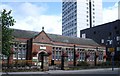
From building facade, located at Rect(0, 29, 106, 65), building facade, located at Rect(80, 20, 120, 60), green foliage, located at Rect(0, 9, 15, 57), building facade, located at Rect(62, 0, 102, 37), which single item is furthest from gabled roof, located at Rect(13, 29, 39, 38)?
building facade, located at Rect(62, 0, 102, 37)

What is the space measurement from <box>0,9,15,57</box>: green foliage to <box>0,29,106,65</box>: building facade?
9923 mm

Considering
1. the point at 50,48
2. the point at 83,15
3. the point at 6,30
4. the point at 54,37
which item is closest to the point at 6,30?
the point at 6,30

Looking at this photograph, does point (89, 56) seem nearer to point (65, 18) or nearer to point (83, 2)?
point (83, 2)

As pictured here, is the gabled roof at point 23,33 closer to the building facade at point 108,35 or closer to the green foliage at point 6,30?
the green foliage at point 6,30

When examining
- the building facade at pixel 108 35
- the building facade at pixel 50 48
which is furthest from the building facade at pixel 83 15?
the building facade at pixel 50 48

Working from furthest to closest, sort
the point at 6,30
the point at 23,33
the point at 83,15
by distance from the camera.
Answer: the point at 83,15 < the point at 23,33 < the point at 6,30

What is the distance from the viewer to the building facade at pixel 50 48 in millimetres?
46656

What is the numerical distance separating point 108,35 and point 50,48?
111ft

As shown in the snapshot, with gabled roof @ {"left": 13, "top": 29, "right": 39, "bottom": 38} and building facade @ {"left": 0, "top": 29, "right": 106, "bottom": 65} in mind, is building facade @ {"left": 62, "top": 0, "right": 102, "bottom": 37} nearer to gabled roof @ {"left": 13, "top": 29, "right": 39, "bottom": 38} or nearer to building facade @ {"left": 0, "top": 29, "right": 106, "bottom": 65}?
building facade @ {"left": 0, "top": 29, "right": 106, "bottom": 65}

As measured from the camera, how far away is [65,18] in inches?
6014

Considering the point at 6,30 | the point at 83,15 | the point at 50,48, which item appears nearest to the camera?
the point at 6,30

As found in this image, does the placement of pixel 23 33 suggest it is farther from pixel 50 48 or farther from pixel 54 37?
pixel 54 37

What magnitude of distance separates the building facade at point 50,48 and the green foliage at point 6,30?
9923 millimetres

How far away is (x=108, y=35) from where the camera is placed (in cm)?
7938
